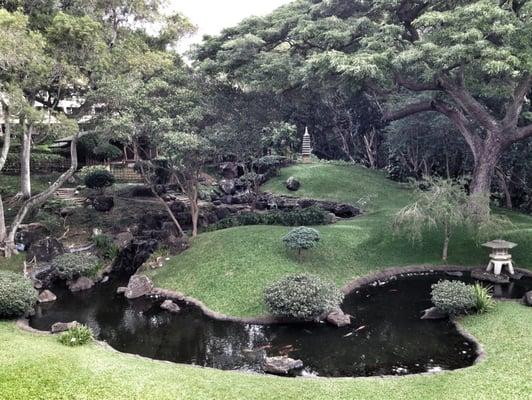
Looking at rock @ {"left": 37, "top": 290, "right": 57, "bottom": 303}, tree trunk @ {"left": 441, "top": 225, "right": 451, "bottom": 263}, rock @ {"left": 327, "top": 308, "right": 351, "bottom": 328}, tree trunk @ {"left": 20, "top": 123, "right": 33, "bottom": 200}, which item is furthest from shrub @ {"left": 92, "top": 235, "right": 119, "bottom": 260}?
tree trunk @ {"left": 441, "top": 225, "right": 451, "bottom": 263}

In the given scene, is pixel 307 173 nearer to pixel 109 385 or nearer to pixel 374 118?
pixel 374 118

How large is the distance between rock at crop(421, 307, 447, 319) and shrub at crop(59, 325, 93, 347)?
10827mm

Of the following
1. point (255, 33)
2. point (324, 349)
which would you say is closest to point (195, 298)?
point (324, 349)

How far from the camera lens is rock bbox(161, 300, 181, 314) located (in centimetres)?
1742

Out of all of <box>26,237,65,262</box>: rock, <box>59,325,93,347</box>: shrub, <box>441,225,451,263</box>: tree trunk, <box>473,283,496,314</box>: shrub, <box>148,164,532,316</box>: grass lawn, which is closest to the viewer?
<box>59,325,93,347</box>: shrub

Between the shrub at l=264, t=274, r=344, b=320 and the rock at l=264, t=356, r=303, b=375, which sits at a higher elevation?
the shrub at l=264, t=274, r=344, b=320

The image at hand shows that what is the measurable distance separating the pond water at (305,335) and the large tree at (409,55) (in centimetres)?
843

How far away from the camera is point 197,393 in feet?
34.2

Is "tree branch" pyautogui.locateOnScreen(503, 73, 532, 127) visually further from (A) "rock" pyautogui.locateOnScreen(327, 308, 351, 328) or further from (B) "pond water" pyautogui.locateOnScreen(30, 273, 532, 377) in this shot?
(A) "rock" pyautogui.locateOnScreen(327, 308, 351, 328)

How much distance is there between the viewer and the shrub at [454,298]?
50.4ft

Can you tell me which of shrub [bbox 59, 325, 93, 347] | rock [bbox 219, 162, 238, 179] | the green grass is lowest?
shrub [bbox 59, 325, 93, 347]

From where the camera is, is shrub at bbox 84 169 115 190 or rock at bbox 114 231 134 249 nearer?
rock at bbox 114 231 134 249

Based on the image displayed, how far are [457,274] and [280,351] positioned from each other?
1024 cm

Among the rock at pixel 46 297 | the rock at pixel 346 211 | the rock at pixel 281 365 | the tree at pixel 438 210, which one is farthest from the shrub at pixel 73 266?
the rock at pixel 346 211
